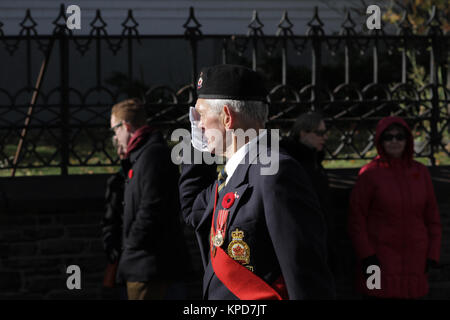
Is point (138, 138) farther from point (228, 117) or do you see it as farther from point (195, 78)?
point (228, 117)

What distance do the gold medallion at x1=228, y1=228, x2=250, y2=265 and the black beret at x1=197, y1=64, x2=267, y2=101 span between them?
17.9 inches

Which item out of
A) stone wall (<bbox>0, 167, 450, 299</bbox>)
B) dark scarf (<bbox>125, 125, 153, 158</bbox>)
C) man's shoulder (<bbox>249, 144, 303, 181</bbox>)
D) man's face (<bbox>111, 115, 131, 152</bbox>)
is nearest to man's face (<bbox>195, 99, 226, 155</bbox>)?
man's shoulder (<bbox>249, 144, 303, 181</bbox>)

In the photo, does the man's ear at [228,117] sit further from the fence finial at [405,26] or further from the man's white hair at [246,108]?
the fence finial at [405,26]

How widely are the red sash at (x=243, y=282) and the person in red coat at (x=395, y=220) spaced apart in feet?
8.28

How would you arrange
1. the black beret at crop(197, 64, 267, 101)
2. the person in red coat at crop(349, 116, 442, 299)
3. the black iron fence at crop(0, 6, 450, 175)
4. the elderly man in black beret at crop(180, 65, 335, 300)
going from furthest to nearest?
the black iron fence at crop(0, 6, 450, 175) < the person in red coat at crop(349, 116, 442, 299) < the black beret at crop(197, 64, 267, 101) < the elderly man in black beret at crop(180, 65, 335, 300)

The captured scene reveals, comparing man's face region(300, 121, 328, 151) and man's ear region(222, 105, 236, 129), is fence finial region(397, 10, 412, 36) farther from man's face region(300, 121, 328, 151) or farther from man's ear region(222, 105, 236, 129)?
man's ear region(222, 105, 236, 129)

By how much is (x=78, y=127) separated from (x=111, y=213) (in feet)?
5.09

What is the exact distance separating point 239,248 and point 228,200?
0.57 ft

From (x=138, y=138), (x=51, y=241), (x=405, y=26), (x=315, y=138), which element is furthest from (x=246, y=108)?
(x=405, y=26)

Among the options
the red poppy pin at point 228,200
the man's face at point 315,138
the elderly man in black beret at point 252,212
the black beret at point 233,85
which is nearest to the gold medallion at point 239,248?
the elderly man in black beret at point 252,212

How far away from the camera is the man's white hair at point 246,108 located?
2.04 m

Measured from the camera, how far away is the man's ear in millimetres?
2045

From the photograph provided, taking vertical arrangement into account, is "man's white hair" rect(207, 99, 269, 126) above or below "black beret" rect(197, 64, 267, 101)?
below

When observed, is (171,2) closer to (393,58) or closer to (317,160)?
(393,58)
